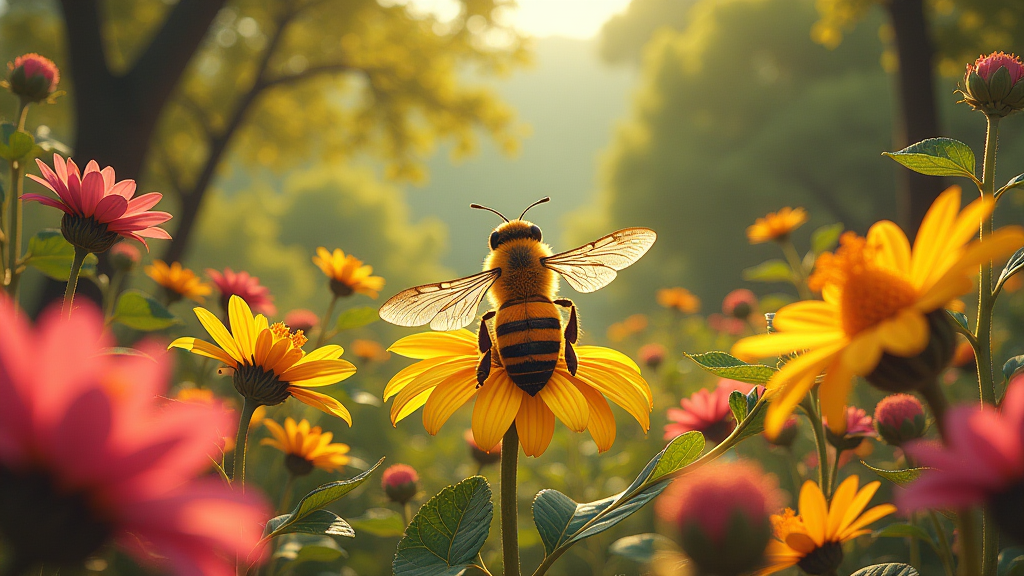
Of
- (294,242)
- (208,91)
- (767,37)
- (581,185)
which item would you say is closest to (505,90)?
(581,185)

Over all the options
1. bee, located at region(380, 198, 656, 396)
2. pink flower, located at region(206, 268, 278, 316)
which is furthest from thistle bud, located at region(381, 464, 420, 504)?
pink flower, located at region(206, 268, 278, 316)

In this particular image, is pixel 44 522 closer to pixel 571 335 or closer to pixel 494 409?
pixel 494 409

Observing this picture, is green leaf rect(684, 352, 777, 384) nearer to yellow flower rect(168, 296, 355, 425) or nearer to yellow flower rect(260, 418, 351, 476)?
yellow flower rect(168, 296, 355, 425)

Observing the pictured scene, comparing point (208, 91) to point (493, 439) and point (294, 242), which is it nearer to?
point (493, 439)

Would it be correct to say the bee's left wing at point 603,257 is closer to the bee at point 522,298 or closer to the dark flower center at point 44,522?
the bee at point 522,298

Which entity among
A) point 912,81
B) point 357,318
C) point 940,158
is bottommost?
point 940,158

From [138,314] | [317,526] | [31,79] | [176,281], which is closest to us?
[317,526]

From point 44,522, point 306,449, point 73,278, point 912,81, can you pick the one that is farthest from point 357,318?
point 912,81
